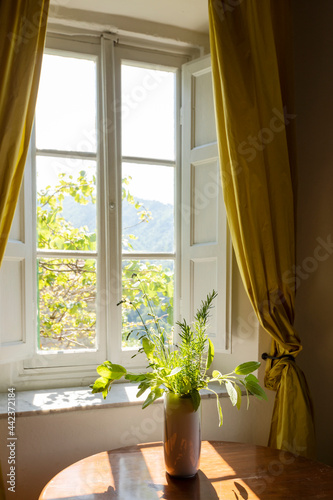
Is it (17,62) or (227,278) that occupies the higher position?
(17,62)

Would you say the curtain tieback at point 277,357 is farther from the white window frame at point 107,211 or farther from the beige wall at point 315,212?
the white window frame at point 107,211

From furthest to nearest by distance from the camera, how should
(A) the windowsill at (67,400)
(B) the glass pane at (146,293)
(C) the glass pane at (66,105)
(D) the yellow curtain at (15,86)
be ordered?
(B) the glass pane at (146,293), (C) the glass pane at (66,105), (A) the windowsill at (67,400), (D) the yellow curtain at (15,86)

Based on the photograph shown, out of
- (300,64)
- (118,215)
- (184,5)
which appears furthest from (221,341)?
(184,5)

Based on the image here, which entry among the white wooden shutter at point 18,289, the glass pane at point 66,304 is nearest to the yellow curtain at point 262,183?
the glass pane at point 66,304

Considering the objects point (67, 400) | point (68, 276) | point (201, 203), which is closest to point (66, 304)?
point (68, 276)

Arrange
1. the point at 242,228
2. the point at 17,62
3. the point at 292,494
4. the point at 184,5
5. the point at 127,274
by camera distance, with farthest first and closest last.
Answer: the point at 127,274 < the point at 184,5 < the point at 242,228 < the point at 17,62 < the point at 292,494

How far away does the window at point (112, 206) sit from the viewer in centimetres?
224

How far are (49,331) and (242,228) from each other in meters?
1.05

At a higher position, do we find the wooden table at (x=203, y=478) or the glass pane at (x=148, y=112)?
the glass pane at (x=148, y=112)

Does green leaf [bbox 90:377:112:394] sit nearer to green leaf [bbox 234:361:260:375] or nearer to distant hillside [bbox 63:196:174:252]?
green leaf [bbox 234:361:260:375]

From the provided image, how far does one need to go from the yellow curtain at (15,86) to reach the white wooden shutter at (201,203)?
0.82 meters

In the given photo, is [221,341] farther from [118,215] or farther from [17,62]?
[17,62]

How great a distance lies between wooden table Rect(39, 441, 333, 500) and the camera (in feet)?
4.60

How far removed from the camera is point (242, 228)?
2061mm
